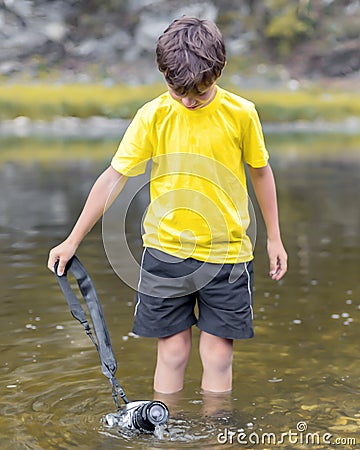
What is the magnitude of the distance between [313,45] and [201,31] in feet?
92.6

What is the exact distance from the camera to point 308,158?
52.3 ft

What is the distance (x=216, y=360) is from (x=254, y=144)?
88 centimetres

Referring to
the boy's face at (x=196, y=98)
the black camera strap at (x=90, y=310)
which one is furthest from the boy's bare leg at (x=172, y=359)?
the boy's face at (x=196, y=98)

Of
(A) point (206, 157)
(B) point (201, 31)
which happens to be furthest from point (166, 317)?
(B) point (201, 31)

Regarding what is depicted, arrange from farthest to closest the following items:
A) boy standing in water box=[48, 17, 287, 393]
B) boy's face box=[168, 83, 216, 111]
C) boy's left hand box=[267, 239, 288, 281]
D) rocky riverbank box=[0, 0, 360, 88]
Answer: rocky riverbank box=[0, 0, 360, 88] < boy's left hand box=[267, 239, 288, 281] < boy standing in water box=[48, 17, 287, 393] < boy's face box=[168, 83, 216, 111]

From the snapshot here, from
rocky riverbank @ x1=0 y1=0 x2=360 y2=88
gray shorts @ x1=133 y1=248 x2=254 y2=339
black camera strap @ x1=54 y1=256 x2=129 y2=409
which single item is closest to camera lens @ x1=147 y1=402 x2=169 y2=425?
black camera strap @ x1=54 y1=256 x2=129 y2=409

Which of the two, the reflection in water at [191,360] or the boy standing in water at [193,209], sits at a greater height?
the boy standing in water at [193,209]

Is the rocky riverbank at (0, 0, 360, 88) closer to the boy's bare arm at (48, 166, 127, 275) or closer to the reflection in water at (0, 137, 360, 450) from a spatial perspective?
the reflection in water at (0, 137, 360, 450)

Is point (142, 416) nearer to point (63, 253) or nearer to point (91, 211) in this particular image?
point (63, 253)

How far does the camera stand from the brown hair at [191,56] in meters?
3.19

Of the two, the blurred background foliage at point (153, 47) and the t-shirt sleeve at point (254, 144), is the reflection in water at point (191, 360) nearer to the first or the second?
the t-shirt sleeve at point (254, 144)

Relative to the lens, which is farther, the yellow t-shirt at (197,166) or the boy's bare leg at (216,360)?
the boy's bare leg at (216,360)

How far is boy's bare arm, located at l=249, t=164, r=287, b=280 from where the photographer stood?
11.9 ft

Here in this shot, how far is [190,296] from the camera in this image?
370cm
